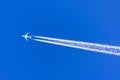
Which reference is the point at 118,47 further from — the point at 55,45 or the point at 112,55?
the point at 55,45

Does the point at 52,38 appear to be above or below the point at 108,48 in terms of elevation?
above

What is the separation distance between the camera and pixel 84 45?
571 cm

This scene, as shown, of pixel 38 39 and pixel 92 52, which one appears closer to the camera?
pixel 92 52

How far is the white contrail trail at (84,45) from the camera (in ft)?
17.8

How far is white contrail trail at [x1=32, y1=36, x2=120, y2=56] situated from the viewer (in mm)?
5418

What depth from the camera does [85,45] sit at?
5695mm

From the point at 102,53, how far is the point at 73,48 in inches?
24.3

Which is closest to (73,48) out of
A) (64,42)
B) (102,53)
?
(64,42)

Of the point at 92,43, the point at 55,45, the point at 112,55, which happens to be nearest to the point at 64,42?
the point at 55,45

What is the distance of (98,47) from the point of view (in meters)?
5.57

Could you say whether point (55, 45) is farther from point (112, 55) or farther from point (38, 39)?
point (112, 55)

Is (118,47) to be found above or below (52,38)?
below

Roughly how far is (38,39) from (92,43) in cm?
112

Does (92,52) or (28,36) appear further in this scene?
(28,36)
